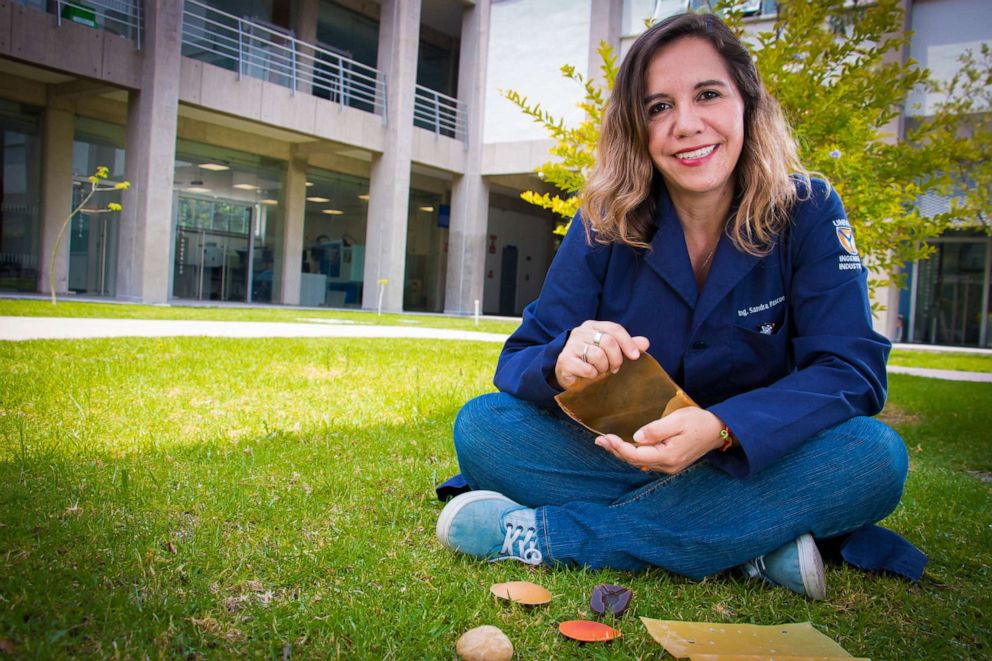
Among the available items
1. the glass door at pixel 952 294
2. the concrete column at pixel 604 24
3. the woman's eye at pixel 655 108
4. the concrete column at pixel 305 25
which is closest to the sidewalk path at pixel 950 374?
the woman's eye at pixel 655 108

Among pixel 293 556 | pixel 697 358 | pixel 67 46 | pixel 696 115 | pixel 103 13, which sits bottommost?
pixel 293 556

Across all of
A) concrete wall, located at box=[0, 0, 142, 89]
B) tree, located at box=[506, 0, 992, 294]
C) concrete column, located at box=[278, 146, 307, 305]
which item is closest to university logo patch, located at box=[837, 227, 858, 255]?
tree, located at box=[506, 0, 992, 294]

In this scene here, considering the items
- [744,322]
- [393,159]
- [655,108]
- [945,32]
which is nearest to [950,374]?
[744,322]

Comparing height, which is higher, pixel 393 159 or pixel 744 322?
pixel 393 159

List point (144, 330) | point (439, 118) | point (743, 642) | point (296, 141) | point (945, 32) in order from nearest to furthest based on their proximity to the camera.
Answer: point (743, 642), point (144, 330), point (945, 32), point (296, 141), point (439, 118)

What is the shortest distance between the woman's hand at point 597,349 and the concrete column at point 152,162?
15.1 meters

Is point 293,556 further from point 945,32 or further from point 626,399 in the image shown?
point 945,32

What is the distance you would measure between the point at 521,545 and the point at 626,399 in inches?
18.5

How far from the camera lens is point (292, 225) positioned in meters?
20.6

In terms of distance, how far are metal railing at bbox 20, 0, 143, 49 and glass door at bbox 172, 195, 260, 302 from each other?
4.78 metres

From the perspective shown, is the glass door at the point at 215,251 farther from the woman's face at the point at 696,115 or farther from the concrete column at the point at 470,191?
the woman's face at the point at 696,115

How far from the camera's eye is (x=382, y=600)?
1.59 meters

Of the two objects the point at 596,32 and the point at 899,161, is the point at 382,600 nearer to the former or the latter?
the point at 899,161

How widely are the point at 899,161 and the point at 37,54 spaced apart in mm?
13742
